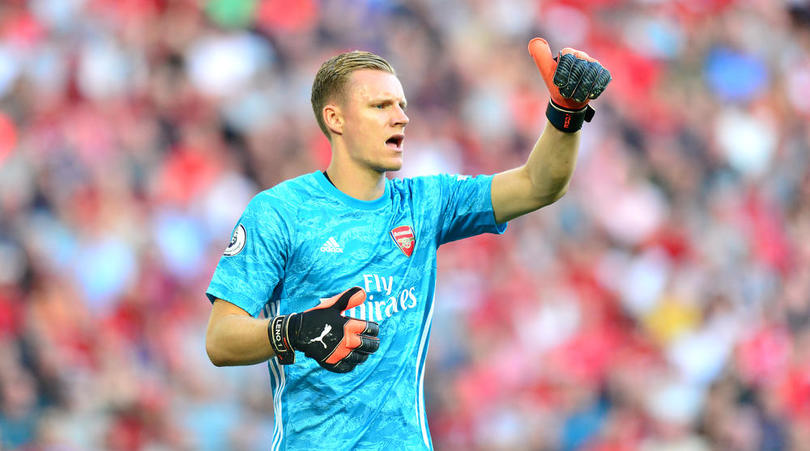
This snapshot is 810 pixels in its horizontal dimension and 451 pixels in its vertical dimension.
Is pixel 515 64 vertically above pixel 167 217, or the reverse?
pixel 515 64

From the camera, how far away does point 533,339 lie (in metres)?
8.33

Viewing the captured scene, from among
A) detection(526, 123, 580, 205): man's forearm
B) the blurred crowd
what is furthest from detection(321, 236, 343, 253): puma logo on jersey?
the blurred crowd

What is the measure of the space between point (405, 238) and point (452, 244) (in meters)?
4.91

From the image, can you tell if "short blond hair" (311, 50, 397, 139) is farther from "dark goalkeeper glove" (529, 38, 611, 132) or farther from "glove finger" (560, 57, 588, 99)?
"glove finger" (560, 57, 588, 99)

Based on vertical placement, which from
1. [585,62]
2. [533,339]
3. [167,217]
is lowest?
[585,62]

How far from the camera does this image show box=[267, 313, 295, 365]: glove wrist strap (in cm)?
305

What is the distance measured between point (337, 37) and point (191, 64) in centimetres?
126

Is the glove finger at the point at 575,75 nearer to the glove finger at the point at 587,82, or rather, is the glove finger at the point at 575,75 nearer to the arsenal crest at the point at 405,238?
the glove finger at the point at 587,82

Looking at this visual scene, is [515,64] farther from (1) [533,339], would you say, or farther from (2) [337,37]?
(1) [533,339]

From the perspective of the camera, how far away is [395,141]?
3664 millimetres

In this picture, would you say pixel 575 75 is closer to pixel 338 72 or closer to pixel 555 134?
pixel 555 134

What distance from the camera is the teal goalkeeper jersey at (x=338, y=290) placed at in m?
3.37

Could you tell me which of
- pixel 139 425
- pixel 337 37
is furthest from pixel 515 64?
pixel 139 425

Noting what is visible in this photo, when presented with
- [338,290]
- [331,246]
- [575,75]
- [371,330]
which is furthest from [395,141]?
[371,330]
